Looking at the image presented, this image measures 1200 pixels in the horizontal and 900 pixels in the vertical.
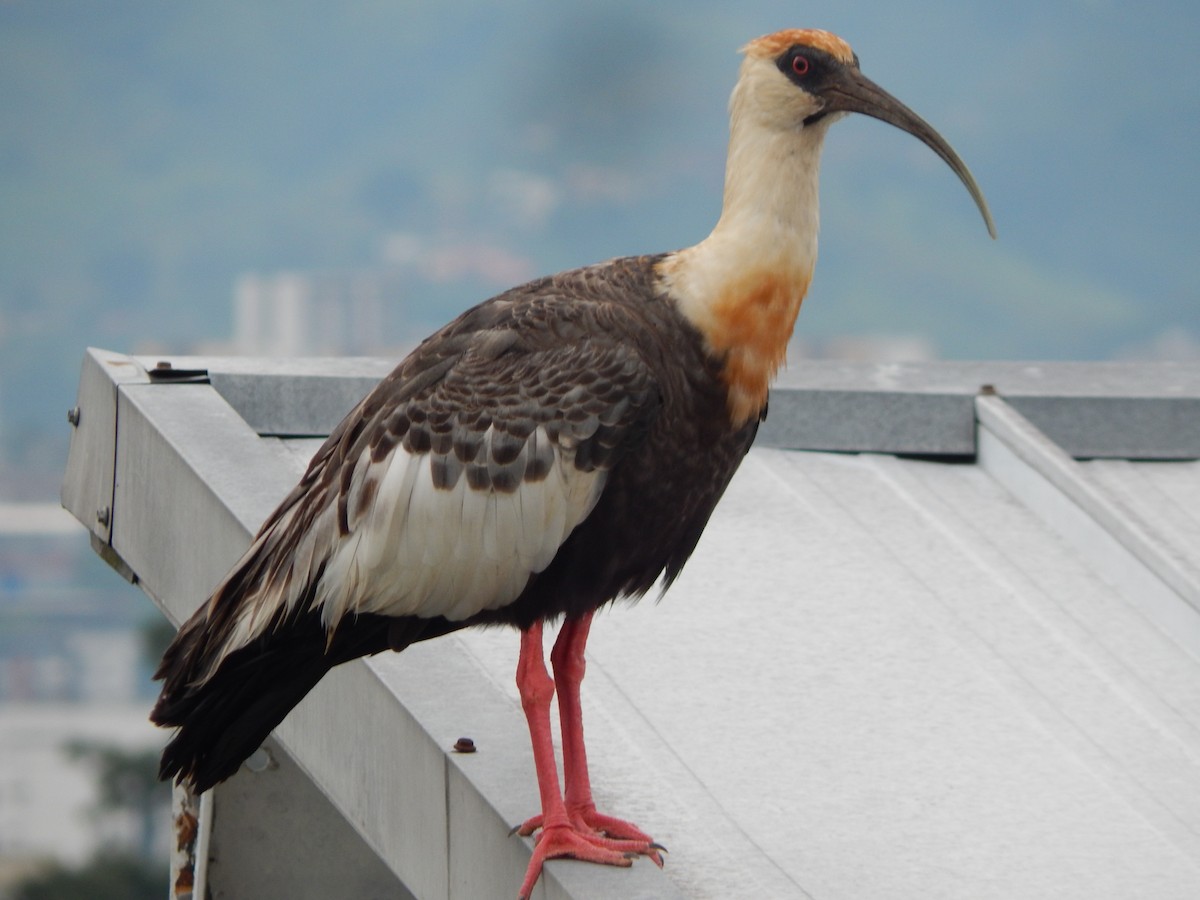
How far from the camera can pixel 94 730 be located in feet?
362

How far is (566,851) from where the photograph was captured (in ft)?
13.8

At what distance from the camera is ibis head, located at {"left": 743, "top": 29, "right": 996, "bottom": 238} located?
4375 millimetres

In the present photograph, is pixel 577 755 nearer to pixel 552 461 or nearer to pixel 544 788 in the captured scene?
pixel 544 788

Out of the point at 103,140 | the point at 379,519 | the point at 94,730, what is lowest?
the point at 94,730

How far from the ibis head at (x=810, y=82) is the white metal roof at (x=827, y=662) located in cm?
176

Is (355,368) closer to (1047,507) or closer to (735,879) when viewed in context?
(1047,507)

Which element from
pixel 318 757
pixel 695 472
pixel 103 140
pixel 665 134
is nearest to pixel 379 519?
pixel 695 472

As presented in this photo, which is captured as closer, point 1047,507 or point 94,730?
point 1047,507

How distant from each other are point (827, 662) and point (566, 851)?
161 centimetres

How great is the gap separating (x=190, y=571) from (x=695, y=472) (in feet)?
6.78

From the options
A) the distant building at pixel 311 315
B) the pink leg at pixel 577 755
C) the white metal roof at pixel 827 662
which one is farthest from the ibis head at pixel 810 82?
the distant building at pixel 311 315

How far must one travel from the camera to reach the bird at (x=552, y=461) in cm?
425

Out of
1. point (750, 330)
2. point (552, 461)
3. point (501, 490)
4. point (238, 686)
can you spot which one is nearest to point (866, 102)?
point (750, 330)

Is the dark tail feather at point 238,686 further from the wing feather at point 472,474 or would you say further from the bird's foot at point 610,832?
the bird's foot at point 610,832
